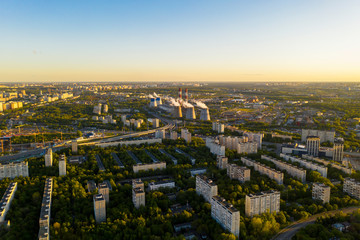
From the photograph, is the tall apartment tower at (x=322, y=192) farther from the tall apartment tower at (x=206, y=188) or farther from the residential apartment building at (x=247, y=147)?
the residential apartment building at (x=247, y=147)

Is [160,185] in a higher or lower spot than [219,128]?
lower

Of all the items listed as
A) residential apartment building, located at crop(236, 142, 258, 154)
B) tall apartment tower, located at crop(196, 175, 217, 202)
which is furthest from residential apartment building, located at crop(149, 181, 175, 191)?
residential apartment building, located at crop(236, 142, 258, 154)

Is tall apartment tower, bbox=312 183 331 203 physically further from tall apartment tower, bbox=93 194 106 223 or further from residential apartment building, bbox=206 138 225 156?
tall apartment tower, bbox=93 194 106 223

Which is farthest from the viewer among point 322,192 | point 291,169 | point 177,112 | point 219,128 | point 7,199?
point 177,112

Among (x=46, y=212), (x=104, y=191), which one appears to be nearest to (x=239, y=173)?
(x=104, y=191)

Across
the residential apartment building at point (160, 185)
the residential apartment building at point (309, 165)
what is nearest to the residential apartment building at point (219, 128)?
the residential apartment building at point (309, 165)

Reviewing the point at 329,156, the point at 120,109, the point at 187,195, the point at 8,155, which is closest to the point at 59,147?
the point at 8,155

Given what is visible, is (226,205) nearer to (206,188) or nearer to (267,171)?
(206,188)

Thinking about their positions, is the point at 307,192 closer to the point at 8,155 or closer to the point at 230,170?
Answer: the point at 230,170

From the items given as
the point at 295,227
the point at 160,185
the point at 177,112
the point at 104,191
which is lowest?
the point at 295,227
